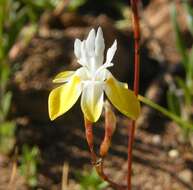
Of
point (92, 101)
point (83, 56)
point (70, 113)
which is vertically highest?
point (83, 56)

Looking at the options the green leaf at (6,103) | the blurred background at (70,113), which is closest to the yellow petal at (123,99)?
the blurred background at (70,113)

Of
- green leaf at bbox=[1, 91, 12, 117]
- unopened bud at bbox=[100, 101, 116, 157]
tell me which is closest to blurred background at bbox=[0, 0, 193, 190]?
green leaf at bbox=[1, 91, 12, 117]

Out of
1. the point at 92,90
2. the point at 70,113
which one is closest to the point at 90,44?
the point at 92,90

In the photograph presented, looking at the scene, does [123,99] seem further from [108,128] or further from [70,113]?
[70,113]

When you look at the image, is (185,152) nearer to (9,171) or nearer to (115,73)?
(115,73)

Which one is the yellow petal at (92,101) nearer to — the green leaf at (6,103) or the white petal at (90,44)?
the white petal at (90,44)
